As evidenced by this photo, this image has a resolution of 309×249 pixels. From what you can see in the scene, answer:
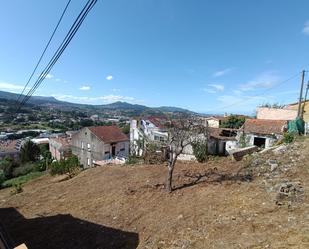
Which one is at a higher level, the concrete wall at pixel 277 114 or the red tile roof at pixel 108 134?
the concrete wall at pixel 277 114

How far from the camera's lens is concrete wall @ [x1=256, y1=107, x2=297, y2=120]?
2706 cm

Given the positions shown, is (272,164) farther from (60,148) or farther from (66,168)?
(60,148)

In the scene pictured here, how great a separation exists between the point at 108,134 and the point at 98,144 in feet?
9.06

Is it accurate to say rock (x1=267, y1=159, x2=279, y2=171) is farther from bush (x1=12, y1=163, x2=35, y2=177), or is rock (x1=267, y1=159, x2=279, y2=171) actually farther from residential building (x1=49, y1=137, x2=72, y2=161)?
residential building (x1=49, y1=137, x2=72, y2=161)

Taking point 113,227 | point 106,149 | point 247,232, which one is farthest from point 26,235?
point 106,149

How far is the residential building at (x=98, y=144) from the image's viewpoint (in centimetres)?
3444

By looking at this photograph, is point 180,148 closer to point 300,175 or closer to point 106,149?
point 300,175

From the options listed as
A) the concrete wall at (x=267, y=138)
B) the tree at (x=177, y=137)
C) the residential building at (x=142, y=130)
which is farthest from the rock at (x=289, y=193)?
the residential building at (x=142, y=130)

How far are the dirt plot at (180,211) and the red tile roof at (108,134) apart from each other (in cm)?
2231

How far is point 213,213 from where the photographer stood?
710cm

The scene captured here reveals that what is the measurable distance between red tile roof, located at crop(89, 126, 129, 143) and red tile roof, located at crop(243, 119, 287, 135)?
20.3 metres

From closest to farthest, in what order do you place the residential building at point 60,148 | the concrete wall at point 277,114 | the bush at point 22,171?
A: the concrete wall at point 277,114 < the bush at point 22,171 < the residential building at point 60,148

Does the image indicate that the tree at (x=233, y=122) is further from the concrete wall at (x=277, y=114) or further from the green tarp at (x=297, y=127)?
the green tarp at (x=297, y=127)

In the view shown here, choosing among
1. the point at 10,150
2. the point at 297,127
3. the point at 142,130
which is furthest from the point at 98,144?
the point at 10,150
